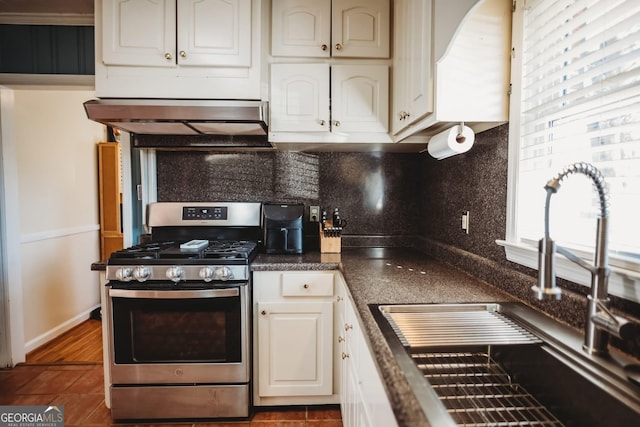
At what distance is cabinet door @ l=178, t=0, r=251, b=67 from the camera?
1.86m

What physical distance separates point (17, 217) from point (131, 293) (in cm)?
148

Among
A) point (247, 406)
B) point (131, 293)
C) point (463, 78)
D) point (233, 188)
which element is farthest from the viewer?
point (233, 188)

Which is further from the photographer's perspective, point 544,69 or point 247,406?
point 247,406

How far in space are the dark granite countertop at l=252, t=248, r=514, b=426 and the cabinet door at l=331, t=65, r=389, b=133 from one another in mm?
764

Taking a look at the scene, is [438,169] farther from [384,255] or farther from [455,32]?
[455,32]

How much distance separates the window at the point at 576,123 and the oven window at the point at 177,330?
136cm

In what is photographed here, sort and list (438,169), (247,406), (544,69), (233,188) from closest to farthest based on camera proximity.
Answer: (544,69), (247,406), (438,169), (233,188)

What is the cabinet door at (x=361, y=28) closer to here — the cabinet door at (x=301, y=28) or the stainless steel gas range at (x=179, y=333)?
the cabinet door at (x=301, y=28)

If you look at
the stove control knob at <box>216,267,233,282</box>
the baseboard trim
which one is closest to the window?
the stove control knob at <box>216,267,233,282</box>

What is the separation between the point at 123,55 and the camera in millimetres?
1861

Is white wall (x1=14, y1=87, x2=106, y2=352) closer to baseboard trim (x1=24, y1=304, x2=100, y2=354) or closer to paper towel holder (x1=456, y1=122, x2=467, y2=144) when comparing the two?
baseboard trim (x1=24, y1=304, x2=100, y2=354)

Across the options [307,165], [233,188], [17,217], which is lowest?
[17,217]

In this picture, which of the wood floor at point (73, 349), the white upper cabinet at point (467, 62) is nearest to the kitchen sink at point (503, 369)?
the white upper cabinet at point (467, 62)

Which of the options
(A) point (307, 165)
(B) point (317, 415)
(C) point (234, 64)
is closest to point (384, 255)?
(A) point (307, 165)
